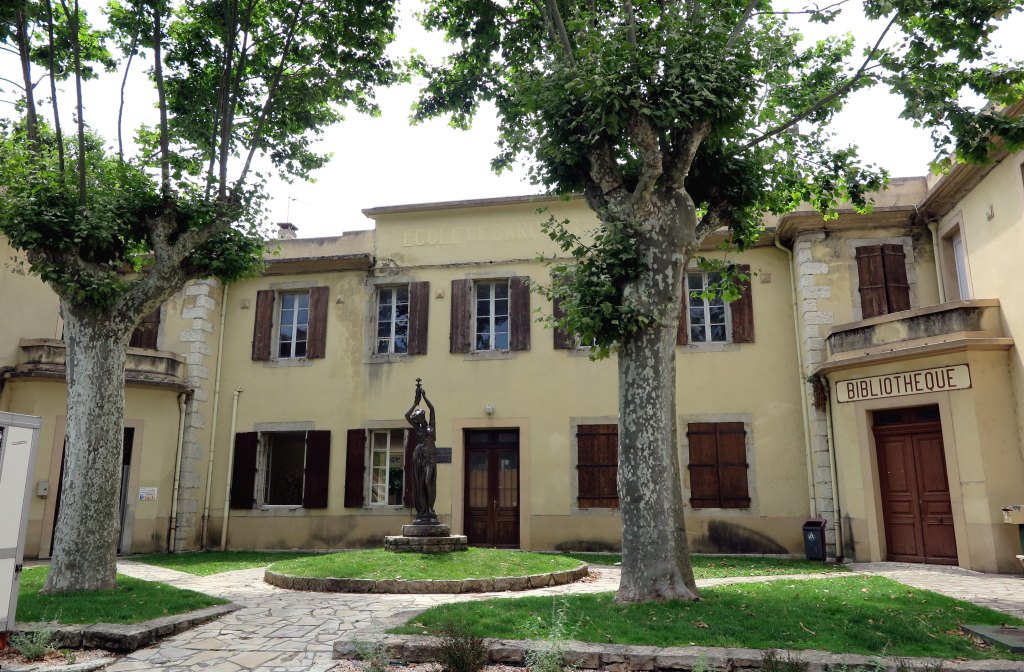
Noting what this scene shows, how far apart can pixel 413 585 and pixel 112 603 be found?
2989 millimetres

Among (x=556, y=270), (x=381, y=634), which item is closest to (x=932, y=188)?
(x=556, y=270)

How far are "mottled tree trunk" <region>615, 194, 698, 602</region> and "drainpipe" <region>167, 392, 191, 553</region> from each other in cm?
992

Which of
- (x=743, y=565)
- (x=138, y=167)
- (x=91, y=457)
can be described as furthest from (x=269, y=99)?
(x=743, y=565)

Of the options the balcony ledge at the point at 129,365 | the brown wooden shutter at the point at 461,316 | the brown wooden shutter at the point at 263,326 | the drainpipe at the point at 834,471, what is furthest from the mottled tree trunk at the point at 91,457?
the drainpipe at the point at 834,471

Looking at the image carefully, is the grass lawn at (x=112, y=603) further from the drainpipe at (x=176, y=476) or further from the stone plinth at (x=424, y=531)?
the drainpipe at (x=176, y=476)

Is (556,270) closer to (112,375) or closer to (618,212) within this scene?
(618,212)

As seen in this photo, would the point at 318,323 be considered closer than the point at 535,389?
No

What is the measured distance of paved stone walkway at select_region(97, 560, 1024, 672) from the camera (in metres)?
5.65

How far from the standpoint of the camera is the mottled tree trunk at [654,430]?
6.81 metres

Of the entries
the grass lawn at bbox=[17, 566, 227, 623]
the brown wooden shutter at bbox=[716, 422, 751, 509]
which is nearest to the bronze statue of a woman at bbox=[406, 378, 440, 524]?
the grass lawn at bbox=[17, 566, 227, 623]

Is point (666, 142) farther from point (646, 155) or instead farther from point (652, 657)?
point (652, 657)

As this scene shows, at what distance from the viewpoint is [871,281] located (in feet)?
41.5

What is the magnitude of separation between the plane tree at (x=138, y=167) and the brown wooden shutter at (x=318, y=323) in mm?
4132

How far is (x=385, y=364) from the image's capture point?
47.5 ft
